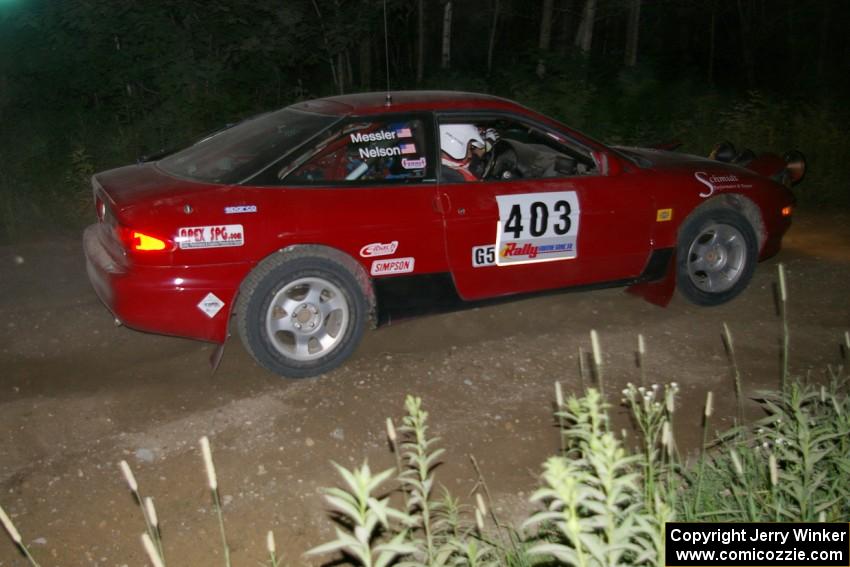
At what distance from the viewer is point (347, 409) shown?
447 centimetres

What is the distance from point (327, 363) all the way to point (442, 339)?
993 mm

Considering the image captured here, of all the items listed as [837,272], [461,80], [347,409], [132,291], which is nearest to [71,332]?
[132,291]

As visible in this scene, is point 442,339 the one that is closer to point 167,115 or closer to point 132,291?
point 132,291

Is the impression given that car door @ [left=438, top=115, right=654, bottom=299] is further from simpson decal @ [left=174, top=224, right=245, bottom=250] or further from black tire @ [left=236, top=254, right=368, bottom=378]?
simpson decal @ [left=174, top=224, right=245, bottom=250]

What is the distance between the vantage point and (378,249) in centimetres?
486

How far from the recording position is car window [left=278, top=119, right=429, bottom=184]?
485cm

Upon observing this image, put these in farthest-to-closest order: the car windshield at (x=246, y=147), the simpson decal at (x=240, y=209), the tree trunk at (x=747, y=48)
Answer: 1. the tree trunk at (x=747, y=48)
2. the car windshield at (x=246, y=147)
3. the simpson decal at (x=240, y=209)

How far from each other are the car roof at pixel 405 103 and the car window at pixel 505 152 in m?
0.10

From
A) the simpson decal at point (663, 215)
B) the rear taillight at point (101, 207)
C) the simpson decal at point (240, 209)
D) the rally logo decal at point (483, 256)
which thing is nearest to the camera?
the simpson decal at point (240, 209)

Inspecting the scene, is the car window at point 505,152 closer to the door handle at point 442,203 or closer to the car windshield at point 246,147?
the door handle at point 442,203

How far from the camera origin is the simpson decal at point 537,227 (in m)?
5.14

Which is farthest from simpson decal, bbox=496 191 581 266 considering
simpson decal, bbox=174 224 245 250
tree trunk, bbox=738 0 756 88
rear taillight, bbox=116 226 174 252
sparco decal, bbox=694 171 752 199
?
tree trunk, bbox=738 0 756 88

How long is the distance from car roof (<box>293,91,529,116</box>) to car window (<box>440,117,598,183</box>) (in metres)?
0.10

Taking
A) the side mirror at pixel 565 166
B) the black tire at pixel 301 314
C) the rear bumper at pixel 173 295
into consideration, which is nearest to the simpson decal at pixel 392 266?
the black tire at pixel 301 314
